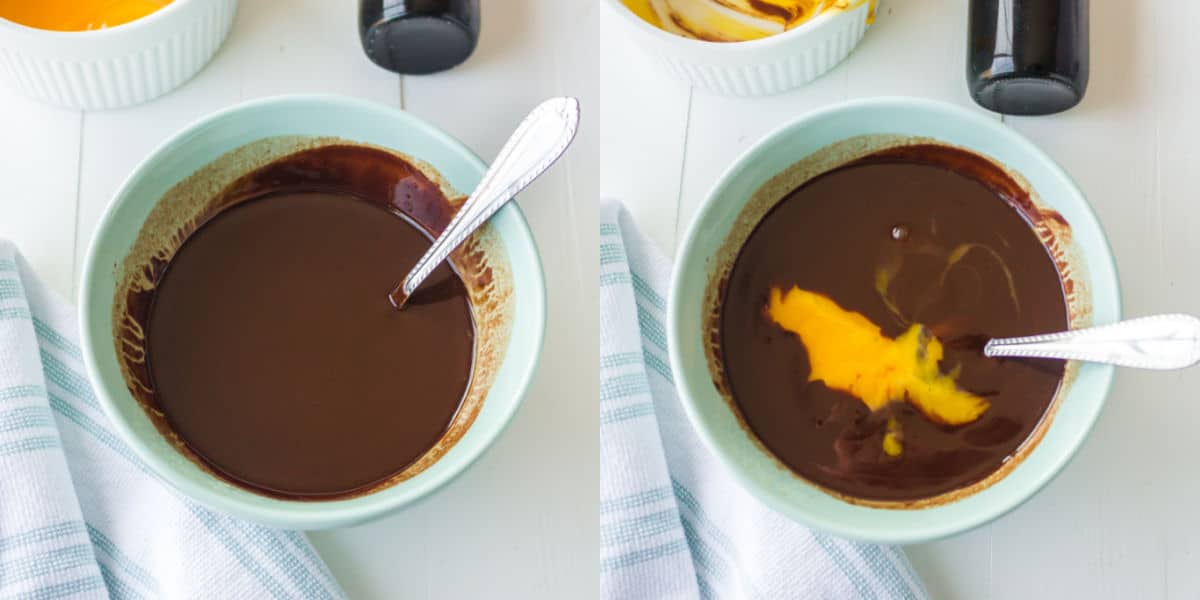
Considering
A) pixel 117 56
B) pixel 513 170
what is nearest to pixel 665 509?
pixel 513 170

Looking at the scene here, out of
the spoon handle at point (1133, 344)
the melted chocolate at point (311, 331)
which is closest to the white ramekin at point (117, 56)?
the melted chocolate at point (311, 331)

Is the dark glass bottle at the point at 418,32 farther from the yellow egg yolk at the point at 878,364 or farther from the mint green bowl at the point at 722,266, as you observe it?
the yellow egg yolk at the point at 878,364

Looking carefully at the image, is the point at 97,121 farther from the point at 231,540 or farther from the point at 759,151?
the point at 759,151

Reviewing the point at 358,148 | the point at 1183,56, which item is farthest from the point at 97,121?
the point at 1183,56

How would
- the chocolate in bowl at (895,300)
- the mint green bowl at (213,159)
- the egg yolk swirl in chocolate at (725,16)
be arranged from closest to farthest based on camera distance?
the mint green bowl at (213,159), the chocolate in bowl at (895,300), the egg yolk swirl in chocolate at (725,16)


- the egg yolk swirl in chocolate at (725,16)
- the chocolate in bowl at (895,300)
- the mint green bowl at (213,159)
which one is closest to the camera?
the mint green bowl at (213,159)

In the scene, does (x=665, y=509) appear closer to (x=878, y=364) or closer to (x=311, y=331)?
(x=878, y=364)
